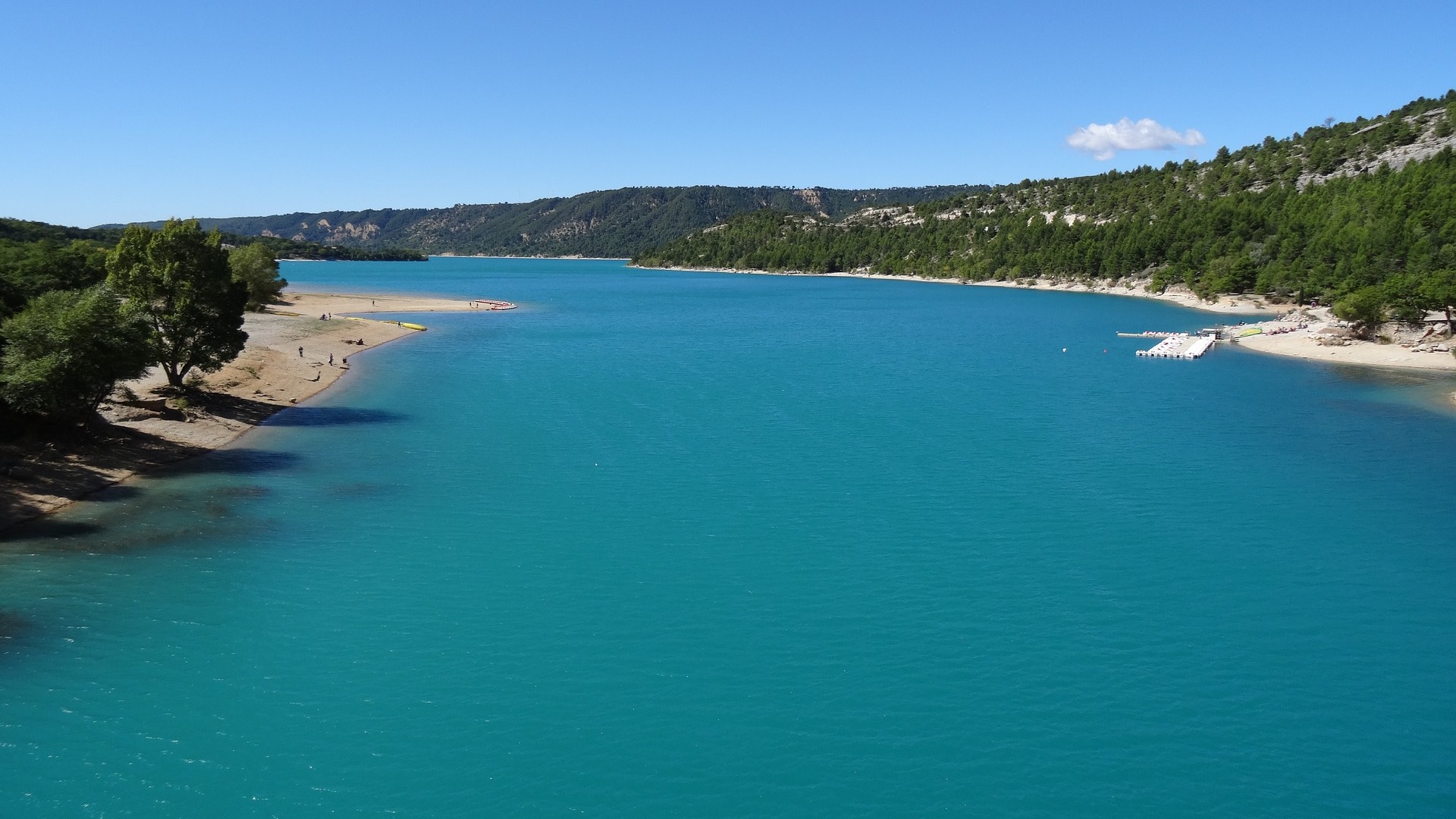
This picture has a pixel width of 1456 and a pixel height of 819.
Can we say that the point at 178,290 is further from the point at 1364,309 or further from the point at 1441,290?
the point at 1441,290

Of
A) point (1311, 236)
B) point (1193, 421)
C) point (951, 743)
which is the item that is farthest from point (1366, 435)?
point (1311, 236)

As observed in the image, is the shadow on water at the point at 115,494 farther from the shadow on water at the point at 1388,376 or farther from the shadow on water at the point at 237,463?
the shadow on water at the point at 1388,376

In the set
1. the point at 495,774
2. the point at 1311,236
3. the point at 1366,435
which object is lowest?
the point at 495,774

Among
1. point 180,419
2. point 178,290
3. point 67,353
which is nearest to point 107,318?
point 67,353

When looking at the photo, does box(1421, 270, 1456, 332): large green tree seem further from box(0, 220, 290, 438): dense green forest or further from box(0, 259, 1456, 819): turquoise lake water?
box(0, 220, 290, 438): dense green forest

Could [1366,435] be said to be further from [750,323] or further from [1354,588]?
[750,323]

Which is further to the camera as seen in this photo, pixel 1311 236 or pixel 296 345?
pixel 1311 236

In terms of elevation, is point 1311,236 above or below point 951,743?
above

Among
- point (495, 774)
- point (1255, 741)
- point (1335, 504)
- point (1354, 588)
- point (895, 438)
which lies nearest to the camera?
point (495, 774)
